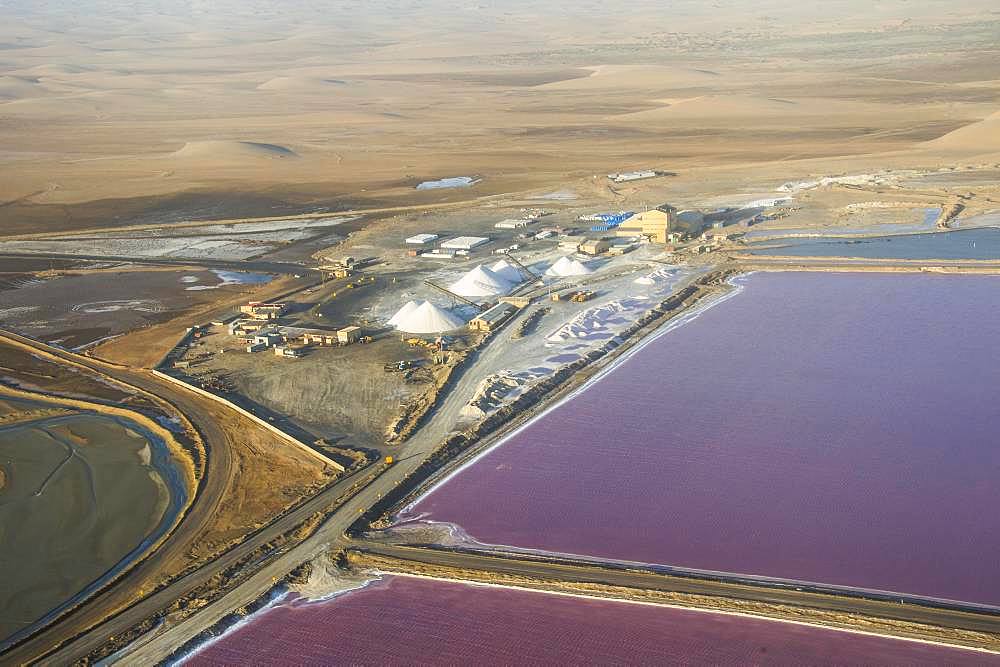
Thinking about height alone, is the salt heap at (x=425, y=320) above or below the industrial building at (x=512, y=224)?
above

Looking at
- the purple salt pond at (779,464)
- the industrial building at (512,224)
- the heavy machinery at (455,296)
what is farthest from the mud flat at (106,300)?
the purple salt pond at (779,464)

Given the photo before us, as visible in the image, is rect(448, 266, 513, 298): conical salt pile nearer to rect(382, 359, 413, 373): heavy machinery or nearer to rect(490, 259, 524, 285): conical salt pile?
rect(490, 259, 524, 285): conical salt pile

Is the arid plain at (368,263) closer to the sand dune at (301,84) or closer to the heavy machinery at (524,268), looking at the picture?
the heavy machinery at (524,268)

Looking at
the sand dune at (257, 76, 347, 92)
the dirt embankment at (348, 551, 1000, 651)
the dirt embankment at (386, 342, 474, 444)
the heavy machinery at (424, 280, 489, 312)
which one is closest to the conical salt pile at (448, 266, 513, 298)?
the heavy machinery at (424, 280, 489, 312)

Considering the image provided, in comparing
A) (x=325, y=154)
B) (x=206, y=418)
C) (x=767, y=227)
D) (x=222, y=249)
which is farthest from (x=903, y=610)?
(x=325, y=154)

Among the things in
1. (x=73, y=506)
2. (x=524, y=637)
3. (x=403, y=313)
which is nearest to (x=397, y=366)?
(x=403, y=313)

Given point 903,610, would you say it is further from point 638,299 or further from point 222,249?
point 222,249
